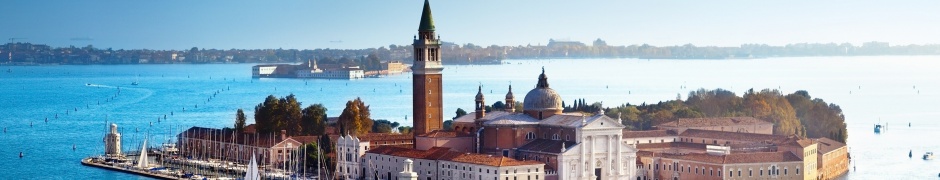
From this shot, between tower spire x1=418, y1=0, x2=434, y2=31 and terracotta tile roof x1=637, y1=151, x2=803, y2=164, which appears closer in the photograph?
terracotta tile roof x1=637, y1=151, x2=803, y2=164

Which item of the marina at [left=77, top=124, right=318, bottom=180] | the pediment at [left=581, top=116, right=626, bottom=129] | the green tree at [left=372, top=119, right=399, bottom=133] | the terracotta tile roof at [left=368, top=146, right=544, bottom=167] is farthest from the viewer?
the green tree at [left=372, top=119, right=399, bottom=133]

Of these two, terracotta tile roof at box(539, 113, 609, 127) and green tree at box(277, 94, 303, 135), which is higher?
terracotta tile roof at box(539, 113, 609, 127)

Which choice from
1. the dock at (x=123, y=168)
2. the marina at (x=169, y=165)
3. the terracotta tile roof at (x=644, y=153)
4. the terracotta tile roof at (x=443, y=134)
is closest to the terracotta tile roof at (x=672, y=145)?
the terracotta tile roof at (x=644, y=153)

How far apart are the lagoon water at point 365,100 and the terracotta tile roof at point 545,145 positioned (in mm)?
7543

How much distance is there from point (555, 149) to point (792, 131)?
47.9 ft

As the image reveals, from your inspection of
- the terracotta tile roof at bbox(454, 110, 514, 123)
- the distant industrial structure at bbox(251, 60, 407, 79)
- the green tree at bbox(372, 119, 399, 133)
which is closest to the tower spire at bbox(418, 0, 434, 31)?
the terracotta tile roof at bbox(454, 110, 514, 123)

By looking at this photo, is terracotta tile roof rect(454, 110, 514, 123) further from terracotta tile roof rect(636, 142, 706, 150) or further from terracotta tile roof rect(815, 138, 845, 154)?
terracotta tile roof rect(815, 138, 845, 154)

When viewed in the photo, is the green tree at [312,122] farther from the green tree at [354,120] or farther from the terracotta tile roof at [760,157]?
the terracotta tile roof at [760,157]

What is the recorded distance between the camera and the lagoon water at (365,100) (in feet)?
121

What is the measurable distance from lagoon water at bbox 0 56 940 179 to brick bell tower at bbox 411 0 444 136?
5988 millimetres

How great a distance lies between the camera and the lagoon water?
121 feet

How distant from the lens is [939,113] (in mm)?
59875

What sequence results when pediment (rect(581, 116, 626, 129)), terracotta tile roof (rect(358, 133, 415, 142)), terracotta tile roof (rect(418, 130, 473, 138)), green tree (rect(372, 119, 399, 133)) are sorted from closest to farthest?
pediment (rect(581, 116, 626, 129)), terracotta tile roof (rect(418, 130, 473, 138)), terracotta tile roof (rect(358, 133, 415, 142)), green tree (rect(372, 119, 399, 133))

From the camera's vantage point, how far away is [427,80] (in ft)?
104
